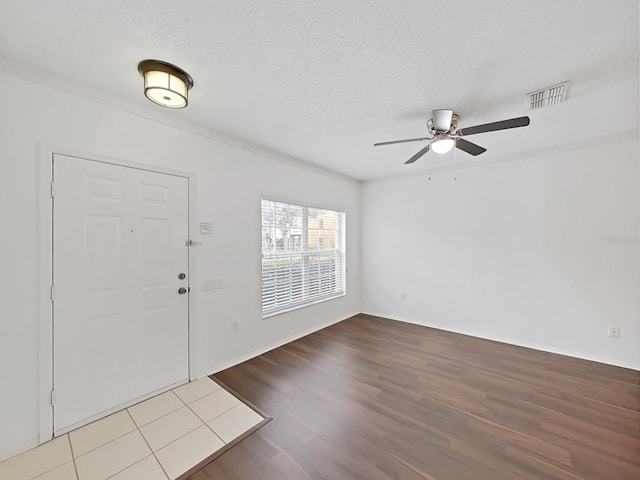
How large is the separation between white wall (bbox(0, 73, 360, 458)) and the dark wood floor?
1.77ft

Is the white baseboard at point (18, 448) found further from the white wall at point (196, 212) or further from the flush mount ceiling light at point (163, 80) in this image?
the flush mount ceiling light at point (163, 80)

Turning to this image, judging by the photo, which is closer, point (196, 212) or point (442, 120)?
point (442, 120)

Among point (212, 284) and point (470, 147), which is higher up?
point (470, 147)

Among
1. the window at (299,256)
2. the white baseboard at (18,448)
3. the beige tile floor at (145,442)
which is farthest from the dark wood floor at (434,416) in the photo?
the white baseboard at (18,448)

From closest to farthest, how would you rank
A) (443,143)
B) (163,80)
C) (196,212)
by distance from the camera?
1. (163,80)
2. (443,143)
3. (196,212)

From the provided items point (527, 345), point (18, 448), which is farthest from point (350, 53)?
point (527, 345)

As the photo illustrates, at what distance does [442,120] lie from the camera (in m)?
2.09

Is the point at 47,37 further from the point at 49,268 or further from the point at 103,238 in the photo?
the point at 49,268

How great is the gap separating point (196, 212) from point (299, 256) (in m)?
1.70

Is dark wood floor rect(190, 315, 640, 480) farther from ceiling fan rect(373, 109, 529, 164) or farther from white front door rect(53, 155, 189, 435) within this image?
ceiling fan rect(373, 109, 529, 164)

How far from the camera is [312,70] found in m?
1.79

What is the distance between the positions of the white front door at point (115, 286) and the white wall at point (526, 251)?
360 centimetres

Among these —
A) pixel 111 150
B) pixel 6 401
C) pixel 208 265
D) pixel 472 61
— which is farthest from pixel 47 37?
pixel 472 61

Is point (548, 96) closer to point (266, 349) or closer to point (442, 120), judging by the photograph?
point (442, 120)
